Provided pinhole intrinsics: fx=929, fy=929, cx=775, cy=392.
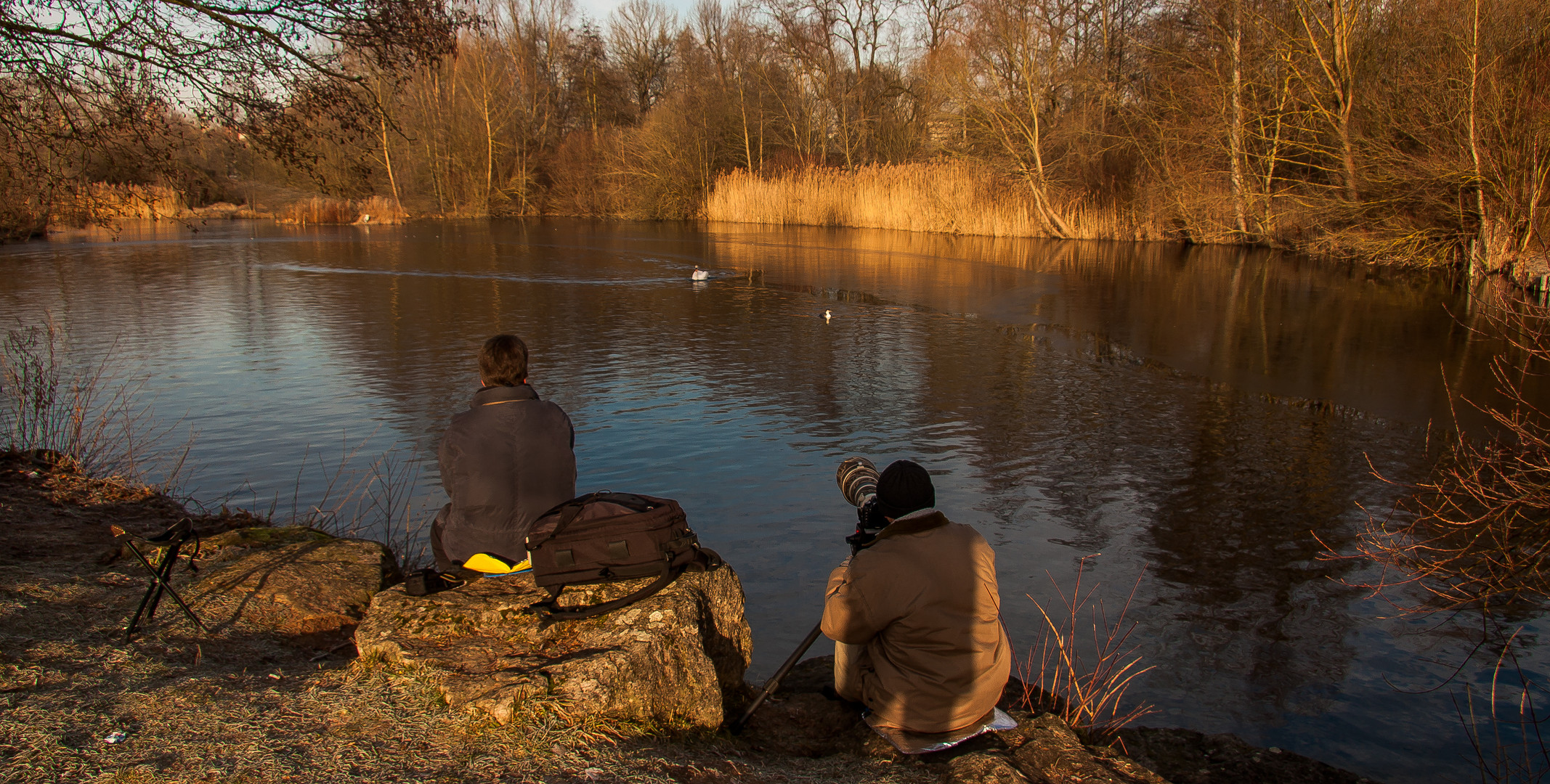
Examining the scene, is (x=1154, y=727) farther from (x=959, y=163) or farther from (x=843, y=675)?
(x=959, y=163)

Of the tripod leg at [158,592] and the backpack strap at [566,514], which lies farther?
the backpack strap at [566,514]

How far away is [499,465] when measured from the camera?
400cm

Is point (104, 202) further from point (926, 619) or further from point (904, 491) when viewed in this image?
point (926, 619)

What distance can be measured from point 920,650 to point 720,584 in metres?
0.88

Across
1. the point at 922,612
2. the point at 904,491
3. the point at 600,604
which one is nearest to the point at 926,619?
the point at 922,612

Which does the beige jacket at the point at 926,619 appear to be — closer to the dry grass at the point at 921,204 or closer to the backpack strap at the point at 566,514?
the backpack strap at the point at 566,514

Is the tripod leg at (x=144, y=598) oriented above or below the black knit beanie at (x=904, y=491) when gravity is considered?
below

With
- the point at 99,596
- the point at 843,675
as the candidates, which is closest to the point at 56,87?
the point at 99,596

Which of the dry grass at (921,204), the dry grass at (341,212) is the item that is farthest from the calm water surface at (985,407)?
the dry grass at (341,212)

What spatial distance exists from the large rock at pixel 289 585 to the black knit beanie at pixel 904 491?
235cm

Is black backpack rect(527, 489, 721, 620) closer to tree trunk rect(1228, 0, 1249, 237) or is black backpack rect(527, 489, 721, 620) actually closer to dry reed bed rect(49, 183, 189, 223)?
dry reed bed rect(49, 183, 189, 223)

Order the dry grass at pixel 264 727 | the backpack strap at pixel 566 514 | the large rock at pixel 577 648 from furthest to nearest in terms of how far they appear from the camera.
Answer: the backpack strap at pixel 566 514 < the large rock at pixel 577 648 < the dry grass at pixel 264 727

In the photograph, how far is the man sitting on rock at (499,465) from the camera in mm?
4000

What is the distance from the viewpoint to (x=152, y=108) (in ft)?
22.4
